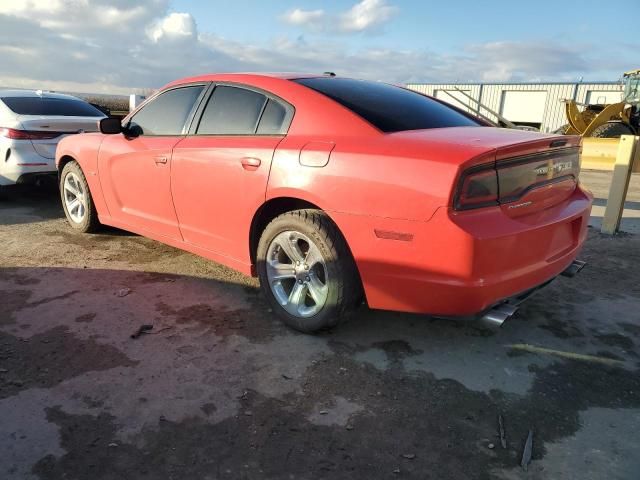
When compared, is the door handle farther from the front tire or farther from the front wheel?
the front tire

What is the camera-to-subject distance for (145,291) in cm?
375

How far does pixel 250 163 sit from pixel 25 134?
4.42 meters

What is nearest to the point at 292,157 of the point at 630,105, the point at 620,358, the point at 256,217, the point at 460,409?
the point at 256,217

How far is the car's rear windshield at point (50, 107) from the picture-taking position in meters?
6.53

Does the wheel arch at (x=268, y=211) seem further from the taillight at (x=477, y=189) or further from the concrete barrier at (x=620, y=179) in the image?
the concrete barrier at (x=620, y=179)

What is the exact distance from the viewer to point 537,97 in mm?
29375

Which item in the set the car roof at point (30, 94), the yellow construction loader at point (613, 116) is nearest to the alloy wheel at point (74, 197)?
the car roof at point (30, 94)

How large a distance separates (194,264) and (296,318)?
5.29ft

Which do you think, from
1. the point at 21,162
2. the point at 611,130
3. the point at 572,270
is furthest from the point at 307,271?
the point at 611,130

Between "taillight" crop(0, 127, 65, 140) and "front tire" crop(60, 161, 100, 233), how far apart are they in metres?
1.23

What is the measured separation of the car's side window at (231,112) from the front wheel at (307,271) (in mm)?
758

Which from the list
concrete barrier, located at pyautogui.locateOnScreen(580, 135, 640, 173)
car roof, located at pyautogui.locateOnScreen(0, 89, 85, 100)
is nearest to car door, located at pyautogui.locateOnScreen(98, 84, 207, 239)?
car roof, located at pyautogui.locateOnScreen(0, 89, 85, 100)

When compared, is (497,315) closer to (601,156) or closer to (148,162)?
(148,162)

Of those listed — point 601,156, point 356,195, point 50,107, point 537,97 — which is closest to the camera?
point 356,195
